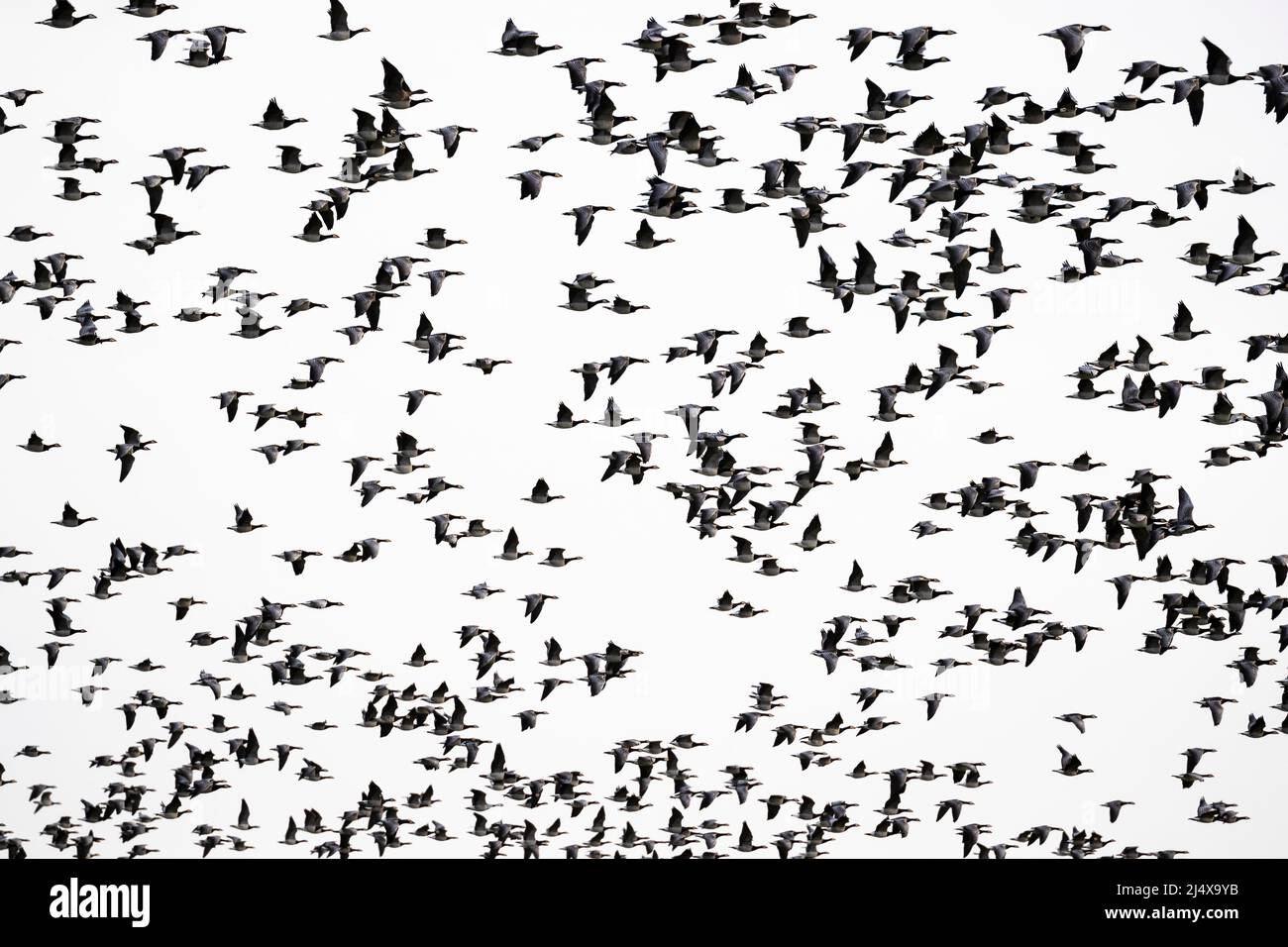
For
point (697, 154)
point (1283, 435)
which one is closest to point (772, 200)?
point (697, 154)

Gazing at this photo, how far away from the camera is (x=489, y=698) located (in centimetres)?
6544

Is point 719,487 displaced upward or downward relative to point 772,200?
downward

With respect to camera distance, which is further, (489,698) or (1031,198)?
(489,698)

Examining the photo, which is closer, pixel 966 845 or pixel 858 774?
pixel 966 845

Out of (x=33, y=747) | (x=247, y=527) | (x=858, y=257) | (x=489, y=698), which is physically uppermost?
(x=858, y=257)

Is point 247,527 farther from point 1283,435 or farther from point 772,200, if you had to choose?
point 1283,435
